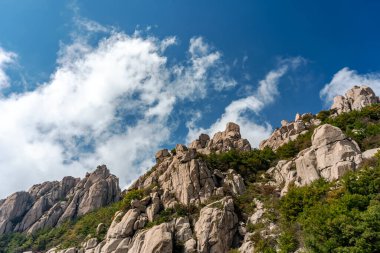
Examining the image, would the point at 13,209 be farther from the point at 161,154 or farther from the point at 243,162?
the point at 243,162

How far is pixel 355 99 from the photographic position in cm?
9144

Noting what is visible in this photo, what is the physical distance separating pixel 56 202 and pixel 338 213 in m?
87.4

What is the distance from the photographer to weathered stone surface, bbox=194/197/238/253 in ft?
141

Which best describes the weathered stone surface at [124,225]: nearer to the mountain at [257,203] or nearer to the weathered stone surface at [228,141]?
the mountain at [257,203]

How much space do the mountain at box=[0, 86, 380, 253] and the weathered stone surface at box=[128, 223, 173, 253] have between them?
0.47 ft

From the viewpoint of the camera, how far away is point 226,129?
9475 cm

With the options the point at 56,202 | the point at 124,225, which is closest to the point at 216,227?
the point at 124,225

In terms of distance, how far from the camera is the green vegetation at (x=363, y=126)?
1999 inches

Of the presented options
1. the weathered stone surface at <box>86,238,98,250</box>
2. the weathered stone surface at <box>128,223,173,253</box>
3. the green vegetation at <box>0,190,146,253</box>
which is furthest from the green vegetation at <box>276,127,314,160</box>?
the weathered stone surface at <box>86,238,98,250</box>

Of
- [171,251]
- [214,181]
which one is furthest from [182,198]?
[171,251]

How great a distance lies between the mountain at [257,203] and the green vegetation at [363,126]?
7.1 inches

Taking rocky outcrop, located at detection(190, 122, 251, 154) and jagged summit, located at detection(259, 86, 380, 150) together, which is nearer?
jagged summit, located at detection(259, 86, 380, 150)

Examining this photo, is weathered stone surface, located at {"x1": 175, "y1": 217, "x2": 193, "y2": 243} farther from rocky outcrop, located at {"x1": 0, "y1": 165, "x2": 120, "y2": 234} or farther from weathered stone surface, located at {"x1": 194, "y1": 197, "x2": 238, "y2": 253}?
rocky outcrop, located at {"x1": 0, "y1": 165, "x2": 120, "y2": 234}

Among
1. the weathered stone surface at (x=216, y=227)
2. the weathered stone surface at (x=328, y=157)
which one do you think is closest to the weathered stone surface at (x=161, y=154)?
the weathered stone surface at (x=216, y=227)
